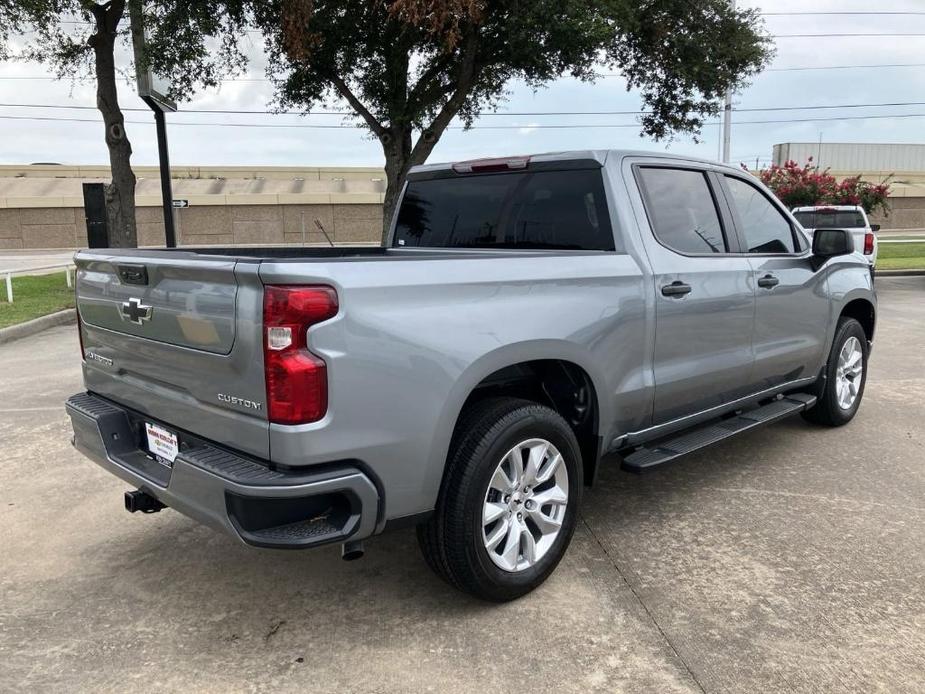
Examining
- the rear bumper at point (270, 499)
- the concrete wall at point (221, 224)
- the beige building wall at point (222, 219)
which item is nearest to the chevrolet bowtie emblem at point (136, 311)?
the rear bumper at point (270, 499)

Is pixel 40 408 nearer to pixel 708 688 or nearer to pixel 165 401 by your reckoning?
pixel 165 401

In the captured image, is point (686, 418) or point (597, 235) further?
point (686, 418)

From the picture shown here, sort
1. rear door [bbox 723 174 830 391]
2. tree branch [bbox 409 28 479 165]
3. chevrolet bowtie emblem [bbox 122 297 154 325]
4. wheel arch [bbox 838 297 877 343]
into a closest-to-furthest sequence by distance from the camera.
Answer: chevrolet bowtie emblem [bbox 122 297 154 325] < rear door [bbox 723 174 830 391] < wheel arch [bbox 838 297 877 343] < tree branch [bbox 409 28 479 165]

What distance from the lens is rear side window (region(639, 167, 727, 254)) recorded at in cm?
387

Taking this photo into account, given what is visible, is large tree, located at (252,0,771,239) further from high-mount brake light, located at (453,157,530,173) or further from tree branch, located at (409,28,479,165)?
high-mount brake light, located at (453,157,530,173)

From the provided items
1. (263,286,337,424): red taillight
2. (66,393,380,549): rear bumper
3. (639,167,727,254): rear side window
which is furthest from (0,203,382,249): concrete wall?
(263,286,337,424): red taillight

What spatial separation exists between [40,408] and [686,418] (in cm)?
534

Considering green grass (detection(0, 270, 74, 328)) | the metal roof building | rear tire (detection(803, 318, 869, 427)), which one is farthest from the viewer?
the metal roof building

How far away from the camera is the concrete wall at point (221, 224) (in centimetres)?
3209

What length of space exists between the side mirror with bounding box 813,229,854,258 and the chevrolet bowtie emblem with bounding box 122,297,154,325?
3993 millimetres

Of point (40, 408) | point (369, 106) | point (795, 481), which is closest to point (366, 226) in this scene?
point (369, 106)

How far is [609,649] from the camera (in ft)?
9.22

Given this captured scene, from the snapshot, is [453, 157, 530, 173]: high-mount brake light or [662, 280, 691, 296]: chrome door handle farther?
[453, 157, 530, 173]: high-mount brake light

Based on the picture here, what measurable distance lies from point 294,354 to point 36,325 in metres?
10.3
